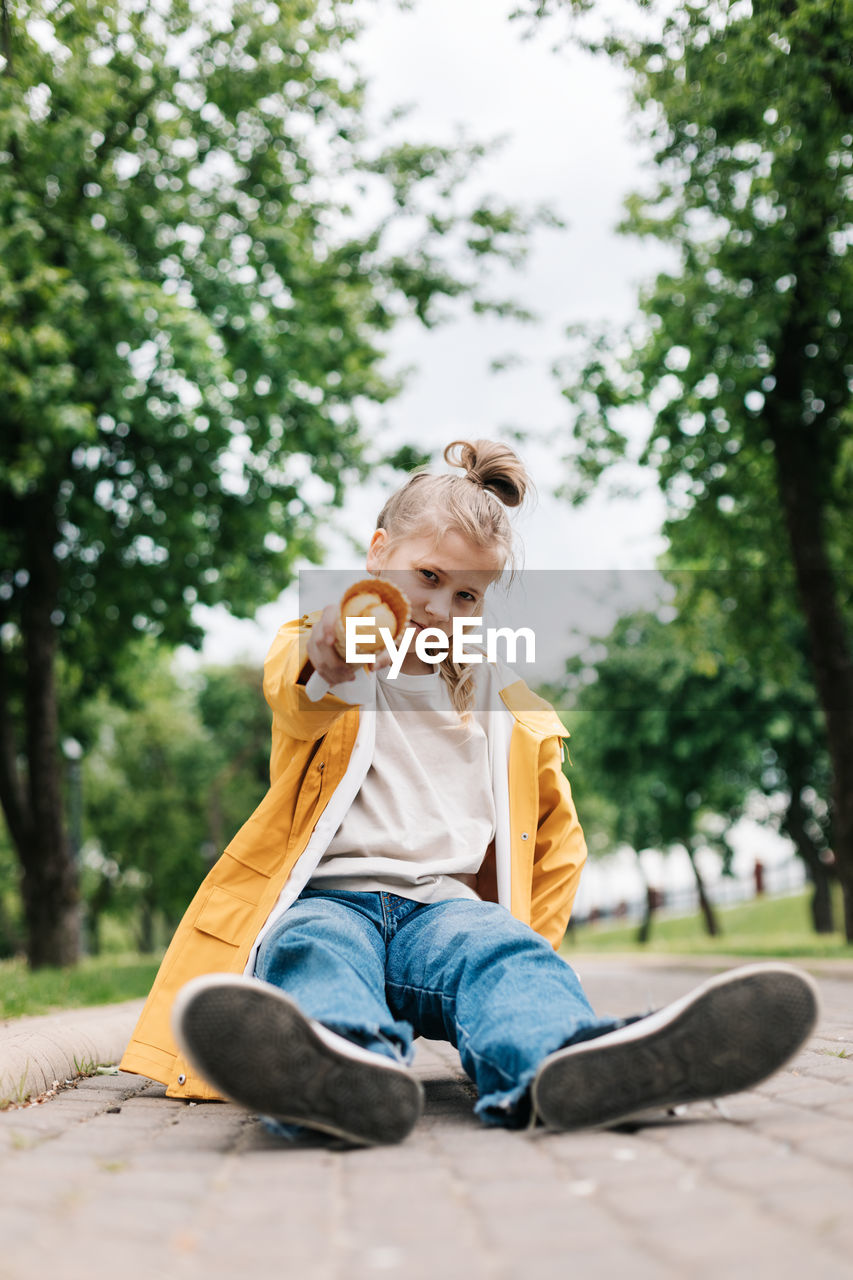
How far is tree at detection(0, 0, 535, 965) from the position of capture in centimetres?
1002

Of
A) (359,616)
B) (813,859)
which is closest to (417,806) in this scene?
(359,616)

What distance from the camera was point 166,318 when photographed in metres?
9.88

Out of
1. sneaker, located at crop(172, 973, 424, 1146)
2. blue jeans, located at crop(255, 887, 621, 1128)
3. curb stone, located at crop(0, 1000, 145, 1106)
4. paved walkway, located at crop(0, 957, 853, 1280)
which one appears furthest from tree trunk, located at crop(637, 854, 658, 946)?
sneaker, located at crop(172, 973, 424, 1146)

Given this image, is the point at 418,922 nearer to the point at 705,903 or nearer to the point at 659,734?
the point at 659,734

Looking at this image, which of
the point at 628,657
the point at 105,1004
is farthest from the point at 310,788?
the point at 628,657

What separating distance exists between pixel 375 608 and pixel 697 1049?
3.93ft

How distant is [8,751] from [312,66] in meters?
7.97

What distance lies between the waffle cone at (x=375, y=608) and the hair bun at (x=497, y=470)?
969 mm

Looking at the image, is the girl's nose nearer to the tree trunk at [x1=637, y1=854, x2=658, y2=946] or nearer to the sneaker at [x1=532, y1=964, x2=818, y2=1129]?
the sneaker at [x1=532, y1=964, x2=818, y2=1129]

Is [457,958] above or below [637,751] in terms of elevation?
below

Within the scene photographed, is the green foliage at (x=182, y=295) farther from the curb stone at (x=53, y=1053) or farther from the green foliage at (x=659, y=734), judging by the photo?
the green foliage at (x=659, y=734)

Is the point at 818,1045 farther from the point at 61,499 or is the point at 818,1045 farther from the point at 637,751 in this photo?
the point at 637,751

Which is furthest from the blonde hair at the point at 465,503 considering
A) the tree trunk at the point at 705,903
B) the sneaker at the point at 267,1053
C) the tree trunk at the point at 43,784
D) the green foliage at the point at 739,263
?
the tree trunk at the point at 705,903

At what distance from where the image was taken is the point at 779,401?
11.9 m
